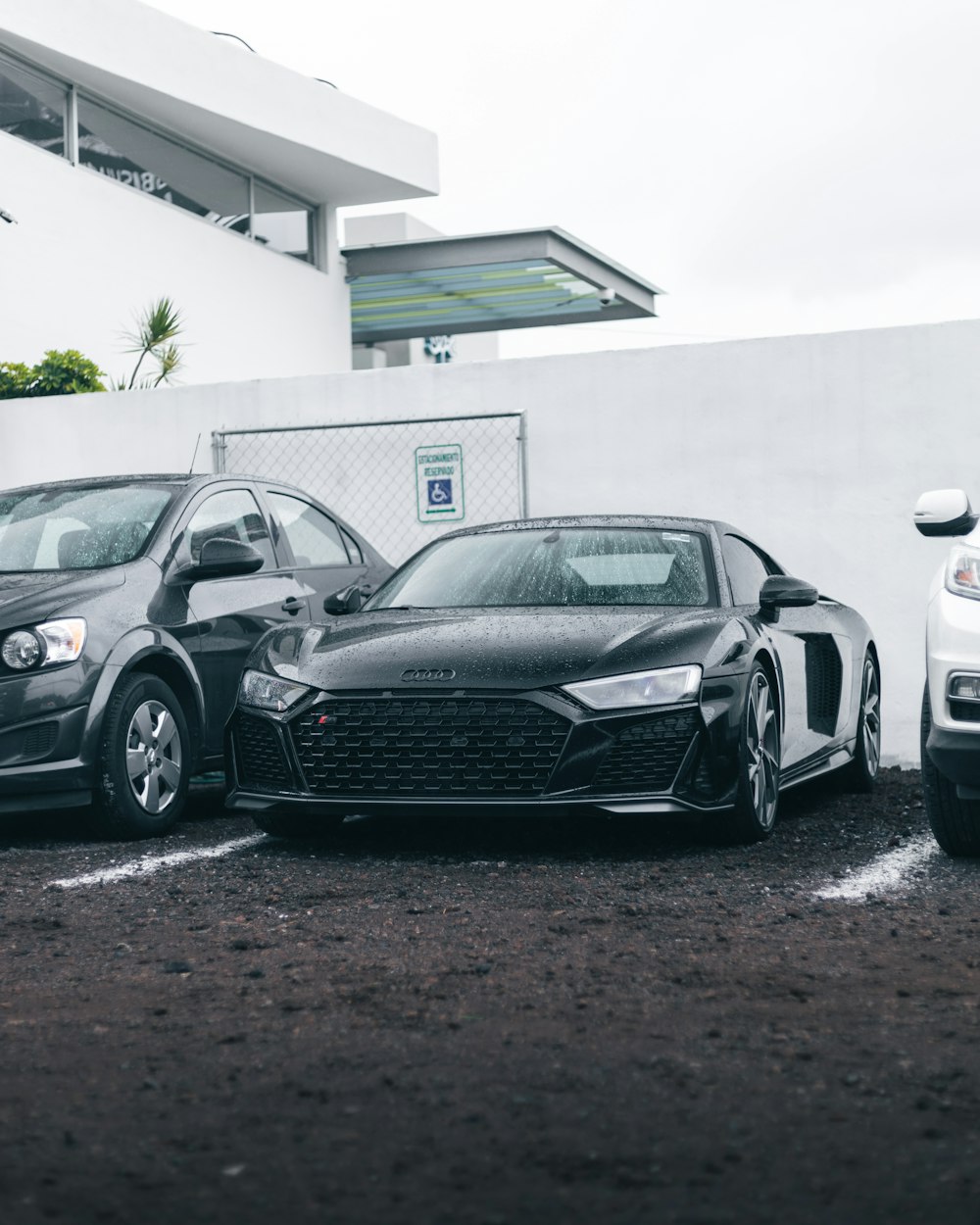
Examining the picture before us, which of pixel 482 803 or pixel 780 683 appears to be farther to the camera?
pixel 780 683

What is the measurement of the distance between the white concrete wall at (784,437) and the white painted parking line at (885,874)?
3716mm

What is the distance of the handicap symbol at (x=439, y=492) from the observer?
451 inches

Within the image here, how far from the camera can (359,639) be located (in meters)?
6.67

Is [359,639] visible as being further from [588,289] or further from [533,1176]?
[588,289]

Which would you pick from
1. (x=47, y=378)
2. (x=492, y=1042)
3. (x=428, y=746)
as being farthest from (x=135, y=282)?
(x=492, y=1042)

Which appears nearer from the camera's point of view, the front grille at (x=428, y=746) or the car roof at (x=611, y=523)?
the front grille at (x=428, y=746)

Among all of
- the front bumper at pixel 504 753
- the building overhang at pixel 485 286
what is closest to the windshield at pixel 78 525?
the front bumper at pixel 504 753

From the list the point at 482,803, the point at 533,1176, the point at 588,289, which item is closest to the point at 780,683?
the point at 482,803

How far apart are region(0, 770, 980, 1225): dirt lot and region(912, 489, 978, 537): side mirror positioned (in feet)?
4.30

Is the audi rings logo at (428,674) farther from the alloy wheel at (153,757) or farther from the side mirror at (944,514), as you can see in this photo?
the side mirror at (944,514)

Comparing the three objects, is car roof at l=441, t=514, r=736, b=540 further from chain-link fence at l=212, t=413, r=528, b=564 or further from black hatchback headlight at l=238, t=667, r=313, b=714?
chain-link fence at l=212, t=413, r=528, b=564

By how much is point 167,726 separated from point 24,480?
19.3 feet

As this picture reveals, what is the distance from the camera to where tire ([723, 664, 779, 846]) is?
6.36 m

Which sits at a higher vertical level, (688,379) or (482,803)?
(688,379)
